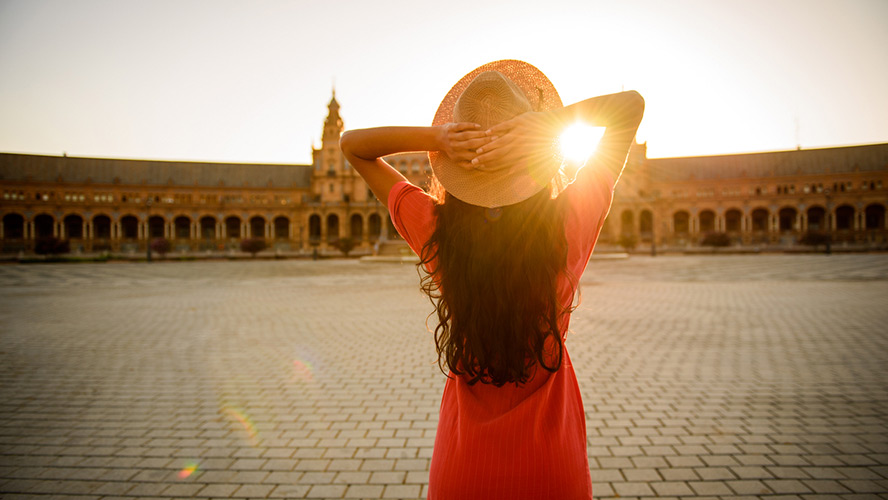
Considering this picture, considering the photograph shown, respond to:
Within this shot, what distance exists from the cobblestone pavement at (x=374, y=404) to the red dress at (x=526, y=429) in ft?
6.52

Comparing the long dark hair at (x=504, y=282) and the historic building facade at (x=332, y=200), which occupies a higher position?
the historic building facade at (x=332, y=200)

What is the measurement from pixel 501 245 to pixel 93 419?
4719 mm

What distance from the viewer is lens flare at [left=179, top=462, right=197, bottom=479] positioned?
324 cm

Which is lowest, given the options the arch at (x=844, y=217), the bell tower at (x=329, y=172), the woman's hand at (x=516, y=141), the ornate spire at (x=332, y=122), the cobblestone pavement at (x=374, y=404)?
the cobblestone pavement at (x=374, y=404)

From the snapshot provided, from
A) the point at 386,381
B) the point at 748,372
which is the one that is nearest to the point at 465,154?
the point at 386,381

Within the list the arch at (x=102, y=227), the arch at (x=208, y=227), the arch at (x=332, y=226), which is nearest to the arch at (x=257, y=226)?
the arch at (x=208, y=227)

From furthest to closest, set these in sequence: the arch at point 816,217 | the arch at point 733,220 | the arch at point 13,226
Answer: the arch at point 733,220
the arch at point 816,217
the arch at point 13,226

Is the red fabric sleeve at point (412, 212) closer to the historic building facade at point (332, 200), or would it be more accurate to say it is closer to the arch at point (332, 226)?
the historic building facade at point (332, 200)

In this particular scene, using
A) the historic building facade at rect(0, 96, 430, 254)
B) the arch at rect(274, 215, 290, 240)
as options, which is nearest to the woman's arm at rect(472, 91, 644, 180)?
the historic building facade at rect(0, 96, 430, 254)

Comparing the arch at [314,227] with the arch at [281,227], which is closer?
the arch at [314,227]

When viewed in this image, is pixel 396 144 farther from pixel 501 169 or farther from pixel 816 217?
pixel 816 217

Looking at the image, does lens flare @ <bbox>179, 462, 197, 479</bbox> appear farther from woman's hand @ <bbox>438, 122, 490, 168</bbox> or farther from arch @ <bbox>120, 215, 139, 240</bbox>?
arch @ <bbox>120, 215, 139, 240</bbox>

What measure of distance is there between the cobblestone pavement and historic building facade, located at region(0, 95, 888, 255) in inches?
2035

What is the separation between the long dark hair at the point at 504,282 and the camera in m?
1.23
